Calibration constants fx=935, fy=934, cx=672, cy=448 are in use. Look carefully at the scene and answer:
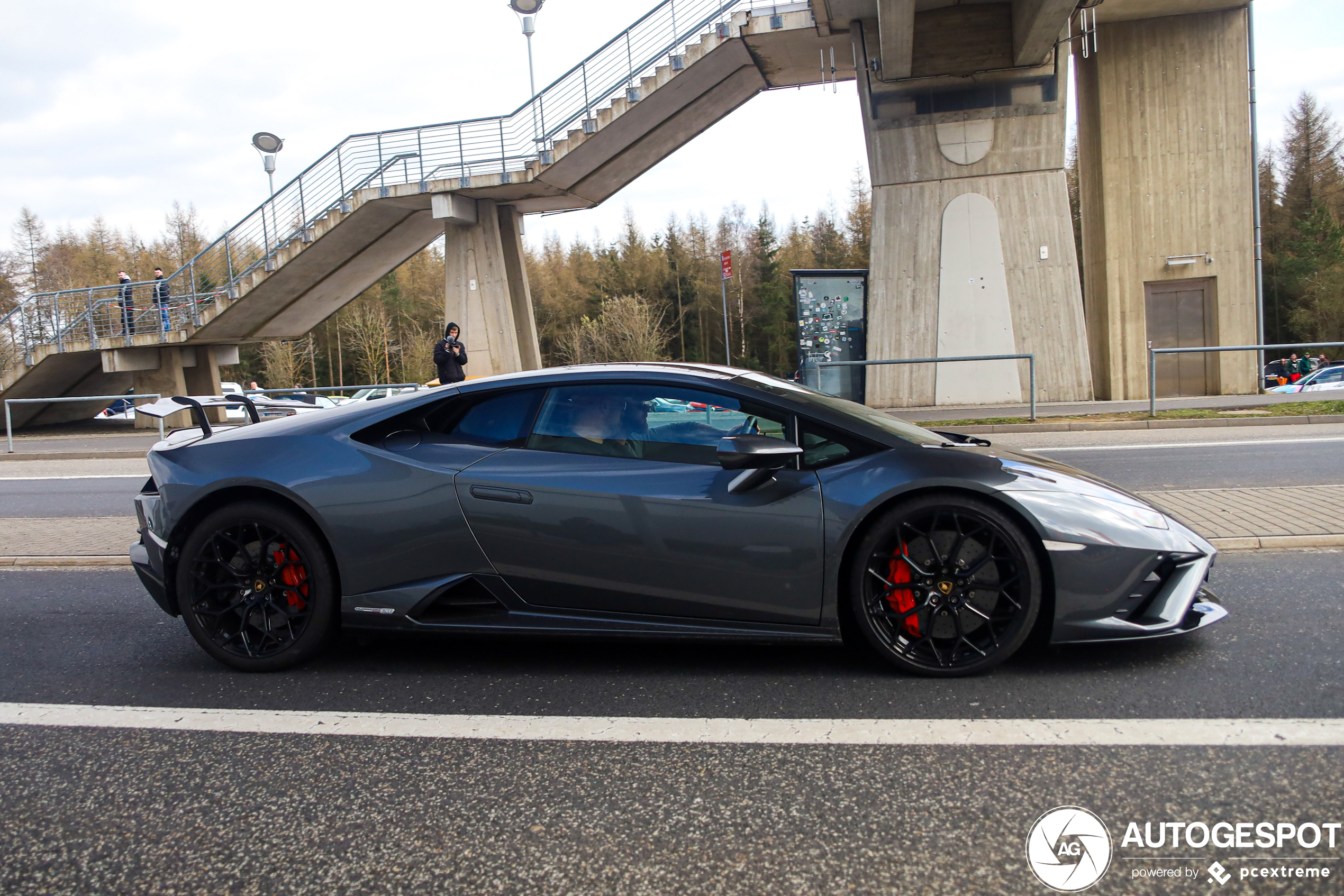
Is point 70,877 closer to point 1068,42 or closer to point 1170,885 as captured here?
point 1170,885

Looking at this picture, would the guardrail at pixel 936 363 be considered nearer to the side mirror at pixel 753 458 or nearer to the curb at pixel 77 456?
the side mirror at pixel 753 458

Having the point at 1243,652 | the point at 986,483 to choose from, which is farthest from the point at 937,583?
the point at 1243,652

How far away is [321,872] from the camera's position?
231 centimetres

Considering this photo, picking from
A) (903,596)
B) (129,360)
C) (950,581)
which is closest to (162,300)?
(129,360)

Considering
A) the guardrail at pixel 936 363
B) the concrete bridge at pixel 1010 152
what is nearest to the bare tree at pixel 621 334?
the concrete bridge at pixel 1010 152

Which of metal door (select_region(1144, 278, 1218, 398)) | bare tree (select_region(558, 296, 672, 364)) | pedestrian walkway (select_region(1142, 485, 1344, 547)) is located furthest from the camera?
bare tree (select_region(558, 296, 672, 364))

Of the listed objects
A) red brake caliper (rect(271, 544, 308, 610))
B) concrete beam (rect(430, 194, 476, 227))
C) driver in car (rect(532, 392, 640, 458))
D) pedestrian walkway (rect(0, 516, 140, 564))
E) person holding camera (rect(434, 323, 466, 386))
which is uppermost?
concrete beam (rect(430, 194, 476, 227))

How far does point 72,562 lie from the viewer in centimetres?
644

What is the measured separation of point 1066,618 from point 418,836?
2338 millimetres

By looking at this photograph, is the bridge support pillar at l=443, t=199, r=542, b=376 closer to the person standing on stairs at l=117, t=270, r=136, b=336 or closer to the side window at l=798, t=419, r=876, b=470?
the person standing on stairs at l=117, t=270, r=136, b=336

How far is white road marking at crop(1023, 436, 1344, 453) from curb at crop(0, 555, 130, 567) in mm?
9654

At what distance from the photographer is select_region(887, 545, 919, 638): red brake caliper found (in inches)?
136

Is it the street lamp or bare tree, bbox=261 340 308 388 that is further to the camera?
bare tree, bbox=261 340 308 388

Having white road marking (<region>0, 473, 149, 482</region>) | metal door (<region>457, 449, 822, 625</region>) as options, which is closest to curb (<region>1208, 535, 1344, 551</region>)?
metal door (<region>457, 449, 822, 625</region>)
